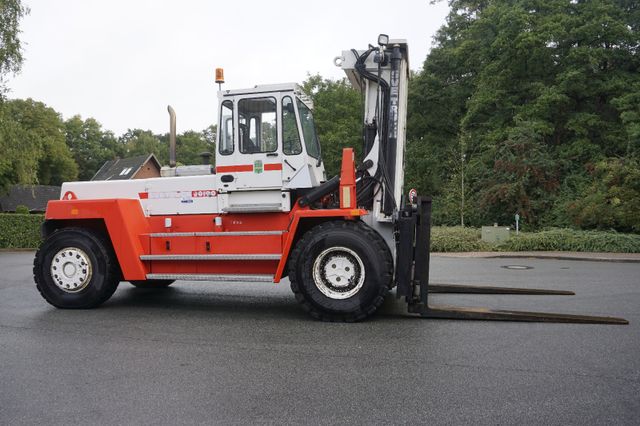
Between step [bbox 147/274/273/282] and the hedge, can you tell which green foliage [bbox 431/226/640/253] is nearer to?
the hedge

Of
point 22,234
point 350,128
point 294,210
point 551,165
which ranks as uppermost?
point 350,128

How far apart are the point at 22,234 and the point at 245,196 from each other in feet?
72.6

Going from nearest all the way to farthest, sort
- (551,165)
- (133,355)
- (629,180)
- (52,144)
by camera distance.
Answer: (133,355)
(629,180)
(551,165)
(52,144)

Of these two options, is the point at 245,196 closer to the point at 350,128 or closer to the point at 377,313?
the point at 377,313

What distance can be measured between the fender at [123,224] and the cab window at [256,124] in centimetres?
194

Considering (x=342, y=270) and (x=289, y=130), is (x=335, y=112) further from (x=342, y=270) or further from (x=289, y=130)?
(x=342, y=270)

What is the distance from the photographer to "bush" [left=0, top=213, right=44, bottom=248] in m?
24.9

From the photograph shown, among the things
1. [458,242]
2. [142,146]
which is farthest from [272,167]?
[142,146]

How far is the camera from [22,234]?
2503cm

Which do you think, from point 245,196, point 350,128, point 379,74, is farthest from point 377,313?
point 350,128

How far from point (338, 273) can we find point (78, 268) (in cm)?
396

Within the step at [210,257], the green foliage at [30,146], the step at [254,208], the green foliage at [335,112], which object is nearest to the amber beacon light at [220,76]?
the step at [254,208]

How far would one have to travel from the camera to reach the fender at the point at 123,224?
7496 mm

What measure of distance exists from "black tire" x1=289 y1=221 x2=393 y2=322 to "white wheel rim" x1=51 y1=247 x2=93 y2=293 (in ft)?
10.7
